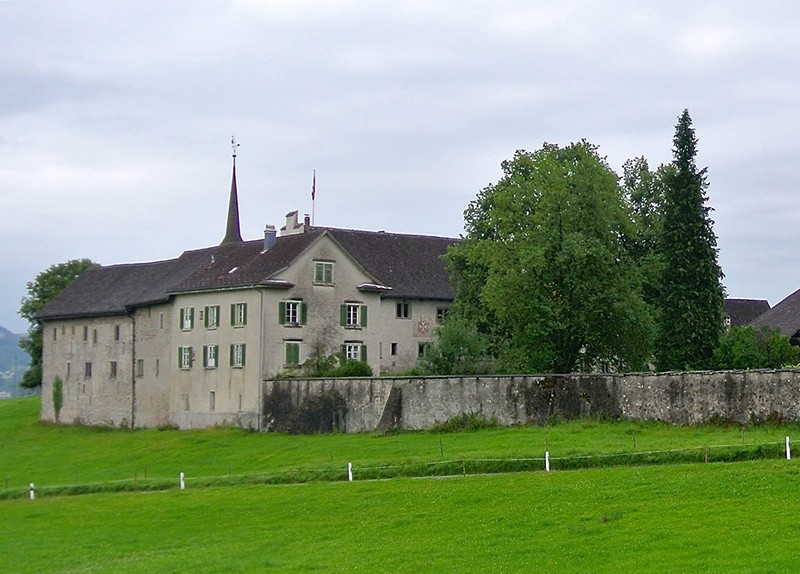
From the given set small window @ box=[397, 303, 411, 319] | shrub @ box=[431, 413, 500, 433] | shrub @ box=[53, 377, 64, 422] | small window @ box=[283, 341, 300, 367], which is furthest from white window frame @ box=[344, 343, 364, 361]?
shrub @ box=[53, 377, 64, 422]

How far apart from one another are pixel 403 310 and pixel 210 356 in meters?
13.4

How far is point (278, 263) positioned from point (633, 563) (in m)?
47.5

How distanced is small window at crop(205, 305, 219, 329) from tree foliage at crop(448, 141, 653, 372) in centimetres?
1452

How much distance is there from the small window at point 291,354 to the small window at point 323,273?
12.5 ft

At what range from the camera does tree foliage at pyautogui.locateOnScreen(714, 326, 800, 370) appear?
217 feet

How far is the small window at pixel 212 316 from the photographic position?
73812 millimetres

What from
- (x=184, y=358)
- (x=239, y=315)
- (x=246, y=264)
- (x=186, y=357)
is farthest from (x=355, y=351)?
(x=184, y=358)

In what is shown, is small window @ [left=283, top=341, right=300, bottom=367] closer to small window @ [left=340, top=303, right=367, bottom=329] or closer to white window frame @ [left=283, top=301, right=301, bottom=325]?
white window frame @ [left=283, top=301, right=301, bottom=325]

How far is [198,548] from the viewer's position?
34750 mm

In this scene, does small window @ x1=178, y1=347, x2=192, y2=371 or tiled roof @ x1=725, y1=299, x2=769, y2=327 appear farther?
tiled roof @ x1=725, y1=299, x2=769, y2=327

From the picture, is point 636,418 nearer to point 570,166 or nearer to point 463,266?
point 570,166

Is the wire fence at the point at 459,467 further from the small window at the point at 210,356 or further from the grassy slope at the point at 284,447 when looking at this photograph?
the small window at the point at 210,356

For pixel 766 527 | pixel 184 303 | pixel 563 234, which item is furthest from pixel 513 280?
pixel 766 527

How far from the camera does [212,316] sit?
74.2 metres
